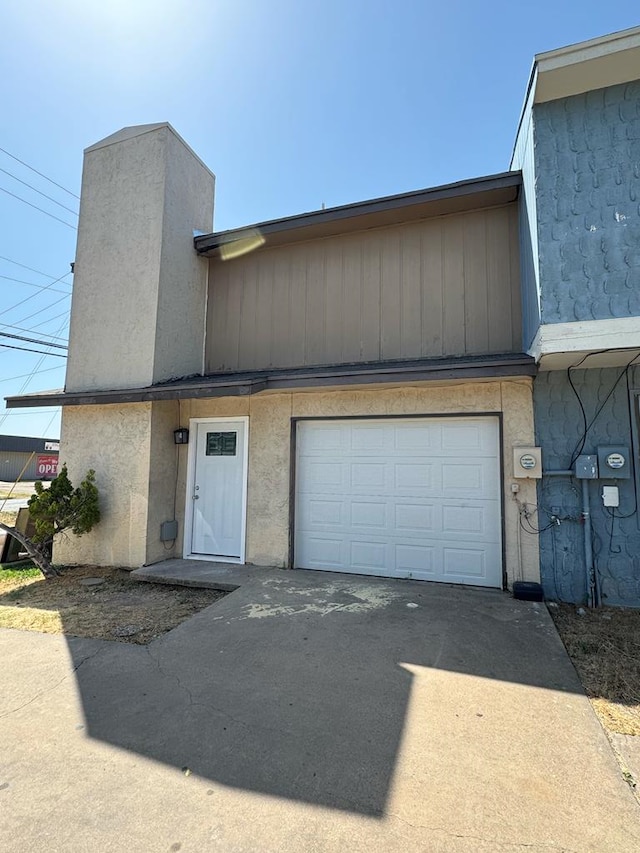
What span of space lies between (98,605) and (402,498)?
407 cm

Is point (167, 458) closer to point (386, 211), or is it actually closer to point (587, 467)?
point (386, 211)

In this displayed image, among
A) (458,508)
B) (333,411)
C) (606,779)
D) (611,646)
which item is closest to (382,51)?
(333,411)

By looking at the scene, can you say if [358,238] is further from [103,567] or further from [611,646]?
[103,567]

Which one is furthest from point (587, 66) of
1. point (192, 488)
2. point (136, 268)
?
point (192, 488)

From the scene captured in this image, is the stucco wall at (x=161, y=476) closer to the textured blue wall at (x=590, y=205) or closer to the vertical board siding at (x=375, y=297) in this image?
the vertical board siding at (x=375, y=297)

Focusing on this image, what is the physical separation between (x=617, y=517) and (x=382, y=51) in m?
7.95

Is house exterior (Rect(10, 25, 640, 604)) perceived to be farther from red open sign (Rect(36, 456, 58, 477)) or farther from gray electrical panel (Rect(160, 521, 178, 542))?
red open sign (Rect(36, 456, 58, 477))

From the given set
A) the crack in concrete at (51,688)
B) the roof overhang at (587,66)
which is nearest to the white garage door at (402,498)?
the crack in concrete at (51,688)

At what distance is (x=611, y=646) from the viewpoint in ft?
12.3

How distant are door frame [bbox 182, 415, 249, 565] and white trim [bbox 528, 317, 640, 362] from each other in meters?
4.35

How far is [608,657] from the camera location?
3539mm

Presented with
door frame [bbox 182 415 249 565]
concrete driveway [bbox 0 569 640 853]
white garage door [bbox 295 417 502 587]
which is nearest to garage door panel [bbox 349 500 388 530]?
white garage door [bbox 295 417 502 587]

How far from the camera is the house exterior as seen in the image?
177 inches

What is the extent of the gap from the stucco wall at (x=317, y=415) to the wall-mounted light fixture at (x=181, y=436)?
0.22 m
